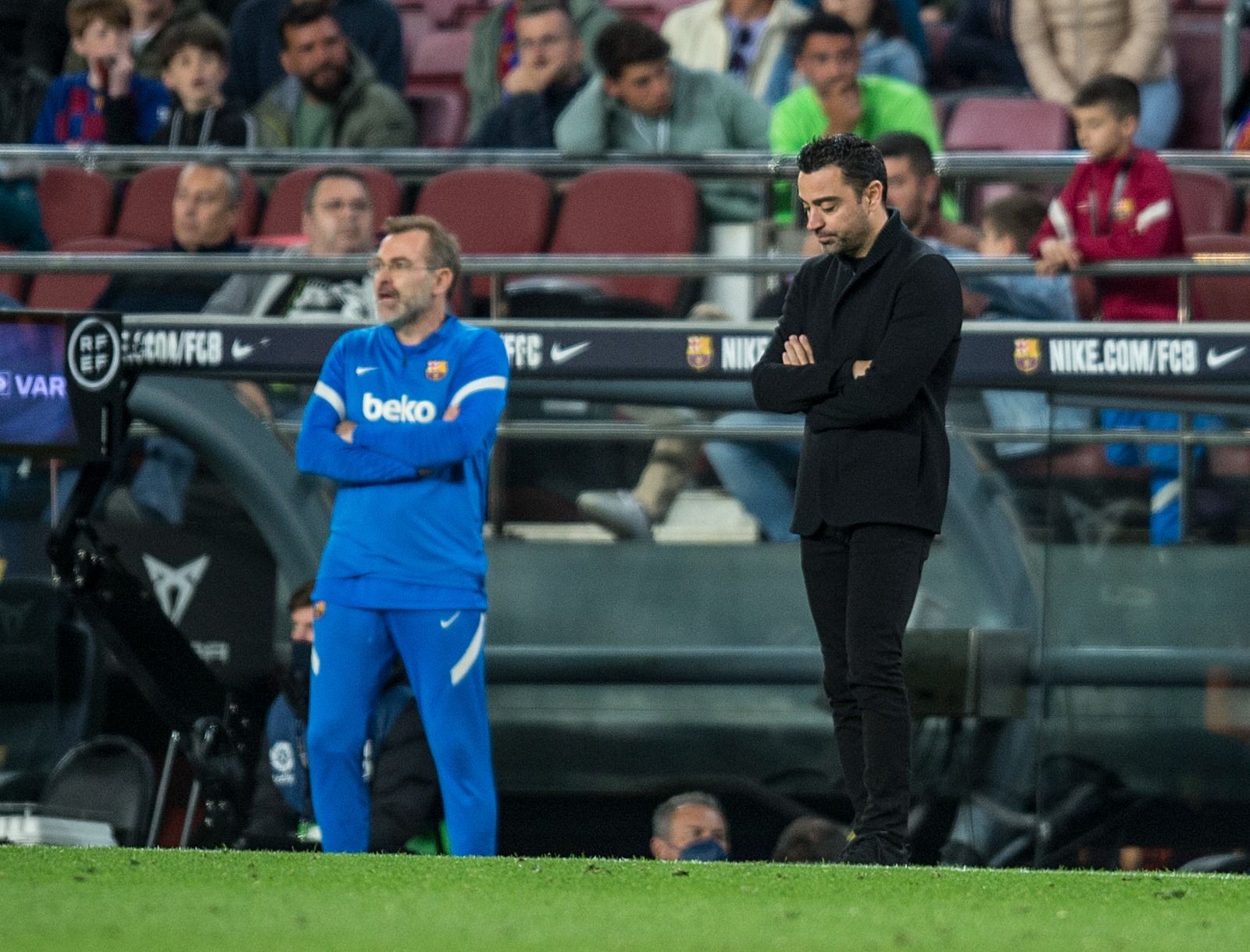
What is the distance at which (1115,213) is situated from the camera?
648cm

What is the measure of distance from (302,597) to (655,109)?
266cm

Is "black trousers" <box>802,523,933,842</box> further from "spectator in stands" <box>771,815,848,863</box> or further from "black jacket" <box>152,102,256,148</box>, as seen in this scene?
"black jacket" <box>152,102,256,148</box>

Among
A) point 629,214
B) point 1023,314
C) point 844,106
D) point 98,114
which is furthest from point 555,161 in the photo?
point 98,114

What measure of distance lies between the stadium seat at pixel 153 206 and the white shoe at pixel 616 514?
2379 millimetres

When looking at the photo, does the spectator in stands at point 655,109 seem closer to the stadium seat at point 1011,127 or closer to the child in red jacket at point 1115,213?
the stadium seat at point 1011,127

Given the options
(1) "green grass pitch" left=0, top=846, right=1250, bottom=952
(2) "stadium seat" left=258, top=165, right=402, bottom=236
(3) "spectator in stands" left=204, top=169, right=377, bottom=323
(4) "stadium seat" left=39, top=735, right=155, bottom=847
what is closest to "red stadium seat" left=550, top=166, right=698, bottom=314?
(2) "stadium seat" left=258, top=165, right=402, bottom=236

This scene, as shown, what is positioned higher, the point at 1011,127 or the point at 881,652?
the point at 1011,127

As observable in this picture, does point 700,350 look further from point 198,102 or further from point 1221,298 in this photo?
point 198,102

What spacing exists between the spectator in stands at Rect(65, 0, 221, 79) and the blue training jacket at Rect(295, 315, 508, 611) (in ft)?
15.0

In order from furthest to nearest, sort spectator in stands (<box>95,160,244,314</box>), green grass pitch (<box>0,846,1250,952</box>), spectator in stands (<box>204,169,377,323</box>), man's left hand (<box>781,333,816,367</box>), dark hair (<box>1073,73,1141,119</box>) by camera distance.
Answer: spectator in stands (<box>95,160,244,314</box>) → spectator in stands (<box>204,169,377,323</box>) → dark hair (<box>1073,73,1141,119</box>) → man's left hand (<box>781,333,816,367</box>) → green grass pitch (<box>0,846,1250,952</box>)

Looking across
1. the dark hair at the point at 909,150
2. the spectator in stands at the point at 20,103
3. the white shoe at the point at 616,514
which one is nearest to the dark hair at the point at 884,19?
the dark hair at the point at 909,150

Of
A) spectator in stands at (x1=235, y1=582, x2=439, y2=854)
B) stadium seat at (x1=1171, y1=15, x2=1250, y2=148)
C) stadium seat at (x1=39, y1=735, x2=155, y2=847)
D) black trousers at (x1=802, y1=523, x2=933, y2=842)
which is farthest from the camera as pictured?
stadium seat at (x1=1171, y1=15, x2=1250, y2=148)

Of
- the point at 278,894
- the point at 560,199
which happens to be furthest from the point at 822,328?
the point at 560,199

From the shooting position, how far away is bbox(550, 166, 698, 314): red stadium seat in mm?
7461
